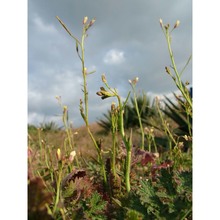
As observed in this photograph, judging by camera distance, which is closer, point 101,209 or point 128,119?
point 101,209

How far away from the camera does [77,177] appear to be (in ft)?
2.13

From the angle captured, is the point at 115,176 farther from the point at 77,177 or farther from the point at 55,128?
the point at 55,128

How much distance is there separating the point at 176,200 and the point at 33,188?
21cm

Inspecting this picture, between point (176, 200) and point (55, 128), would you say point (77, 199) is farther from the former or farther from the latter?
point (55, 128)

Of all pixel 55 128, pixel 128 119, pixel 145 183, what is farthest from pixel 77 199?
pixel 55 128

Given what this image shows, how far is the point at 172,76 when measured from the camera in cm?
74
